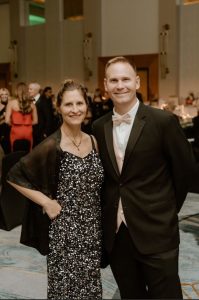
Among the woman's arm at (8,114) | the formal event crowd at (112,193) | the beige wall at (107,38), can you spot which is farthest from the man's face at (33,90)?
the beige wall at (107,38)

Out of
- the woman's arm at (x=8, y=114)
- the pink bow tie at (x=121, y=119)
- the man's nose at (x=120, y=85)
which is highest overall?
the man's nose at (x=120, y=85)

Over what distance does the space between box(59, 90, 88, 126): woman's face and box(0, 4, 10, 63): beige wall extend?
15477 millimetres

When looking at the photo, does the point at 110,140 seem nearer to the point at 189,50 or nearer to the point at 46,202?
the point at 46,202

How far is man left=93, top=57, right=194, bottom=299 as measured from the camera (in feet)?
6.53

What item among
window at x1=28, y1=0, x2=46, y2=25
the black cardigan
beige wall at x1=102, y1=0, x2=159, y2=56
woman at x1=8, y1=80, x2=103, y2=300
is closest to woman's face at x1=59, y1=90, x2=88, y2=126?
woman at x1=8, y1=80, x2=103, y2=300

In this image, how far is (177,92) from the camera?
1312cm

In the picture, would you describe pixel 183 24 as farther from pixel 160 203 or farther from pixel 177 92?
pixel 160 203

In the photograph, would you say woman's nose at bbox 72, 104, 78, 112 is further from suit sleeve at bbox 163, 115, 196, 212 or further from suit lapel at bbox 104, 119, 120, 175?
suit sleeve at bbox 163, 115, 196, 212

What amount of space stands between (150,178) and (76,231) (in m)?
0.43

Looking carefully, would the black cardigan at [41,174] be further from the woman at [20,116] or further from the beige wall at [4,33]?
the beige wall at [4,33]

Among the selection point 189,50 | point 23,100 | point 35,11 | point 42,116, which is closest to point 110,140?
point 23,100

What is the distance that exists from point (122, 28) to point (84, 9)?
4.95 ft

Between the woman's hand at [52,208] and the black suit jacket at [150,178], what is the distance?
25 centimetres

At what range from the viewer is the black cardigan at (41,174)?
2.11 meters
